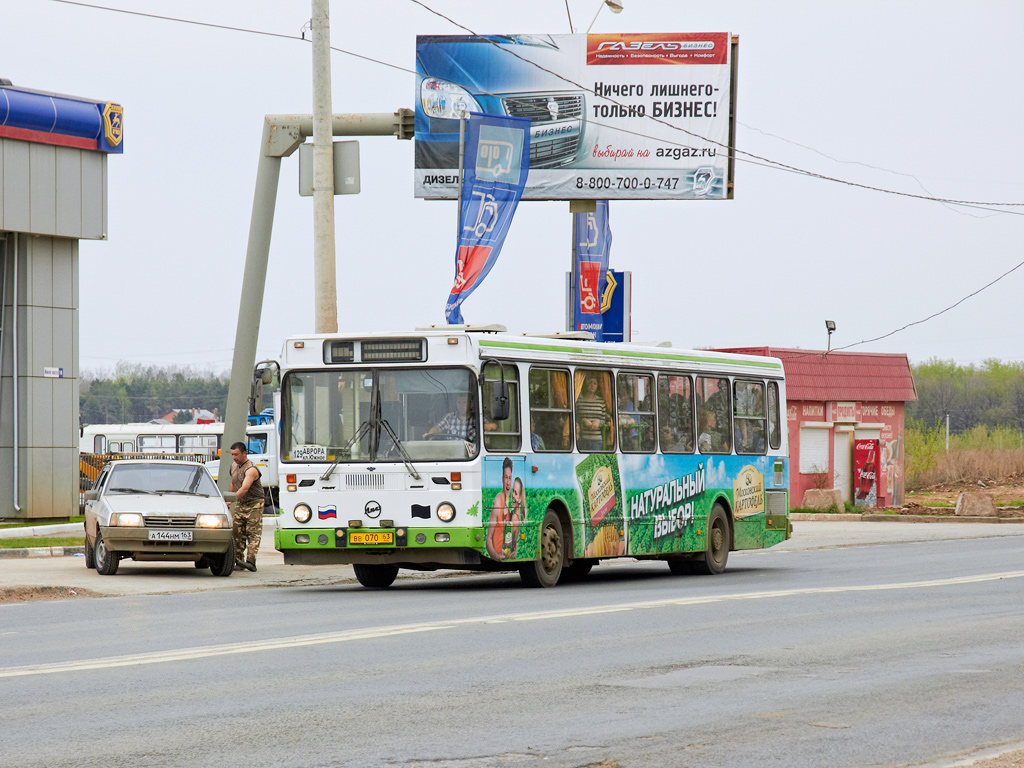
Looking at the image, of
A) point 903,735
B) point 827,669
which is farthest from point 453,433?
point 903,735

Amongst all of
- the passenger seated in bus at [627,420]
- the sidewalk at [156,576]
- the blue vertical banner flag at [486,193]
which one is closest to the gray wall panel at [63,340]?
the sidewalk at [156,576]

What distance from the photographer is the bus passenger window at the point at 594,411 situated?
18547mm

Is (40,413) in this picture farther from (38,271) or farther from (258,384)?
(258,384)

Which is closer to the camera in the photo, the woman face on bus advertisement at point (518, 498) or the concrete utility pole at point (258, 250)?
the woman face on bus advertisement at point (518, 498)

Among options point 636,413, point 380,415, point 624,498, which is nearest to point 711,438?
point 636,413

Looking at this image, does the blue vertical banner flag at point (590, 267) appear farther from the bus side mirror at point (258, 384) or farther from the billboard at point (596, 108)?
the bus side mirror at point (258, 384)

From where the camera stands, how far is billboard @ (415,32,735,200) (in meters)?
32.2

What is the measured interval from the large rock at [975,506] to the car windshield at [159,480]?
25943 millimetres

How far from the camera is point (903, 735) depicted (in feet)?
25.6

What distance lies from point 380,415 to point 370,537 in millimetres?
1398

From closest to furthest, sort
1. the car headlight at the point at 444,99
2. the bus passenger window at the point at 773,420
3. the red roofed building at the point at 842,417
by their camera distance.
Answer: the bus passenger window at the point at 773,420, the car headlight at the point at 444,99, the red roofed building at the point at 842,417

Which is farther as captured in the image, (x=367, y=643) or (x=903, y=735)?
(x=367, y=643)

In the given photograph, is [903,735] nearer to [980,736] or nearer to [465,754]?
[980,736]

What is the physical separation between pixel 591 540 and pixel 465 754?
1151 centimetres
